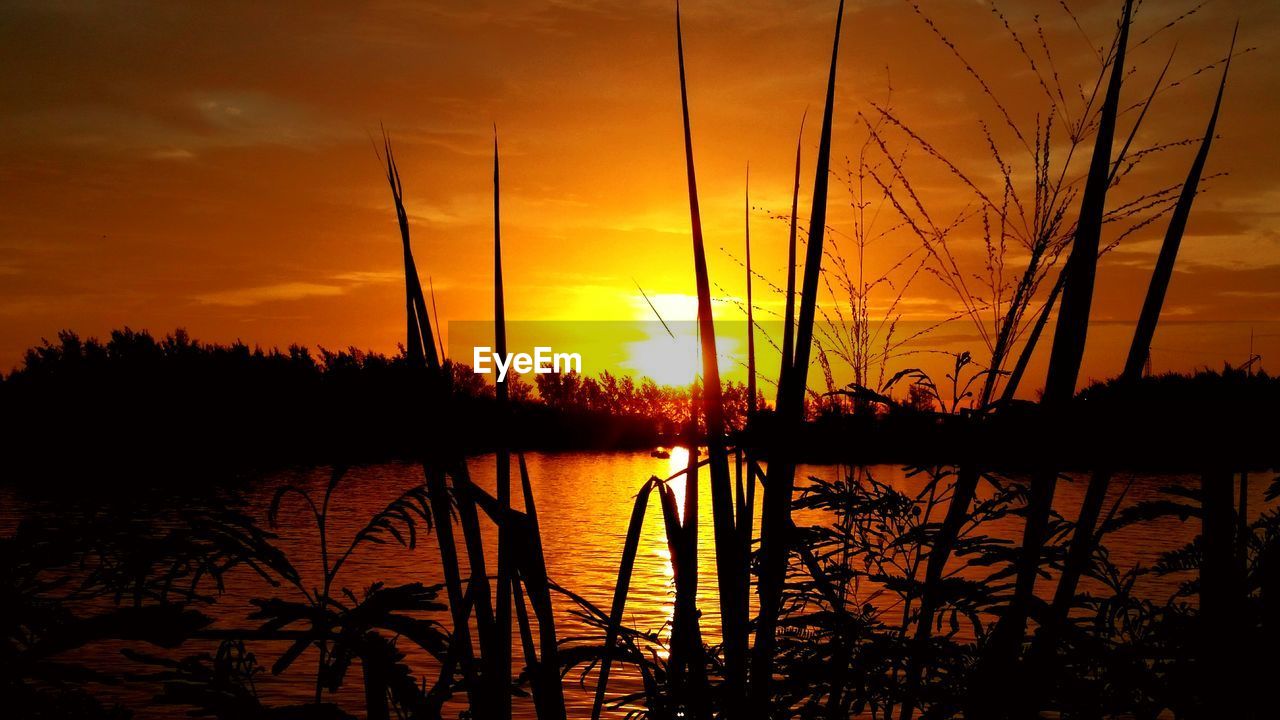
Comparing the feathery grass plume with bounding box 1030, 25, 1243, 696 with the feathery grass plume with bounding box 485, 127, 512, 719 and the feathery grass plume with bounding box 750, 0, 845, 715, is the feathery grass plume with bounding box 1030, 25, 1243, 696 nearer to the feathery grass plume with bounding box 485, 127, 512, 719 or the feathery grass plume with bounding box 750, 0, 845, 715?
the feathery grass plume with bounding box 750, 0, 845, 715

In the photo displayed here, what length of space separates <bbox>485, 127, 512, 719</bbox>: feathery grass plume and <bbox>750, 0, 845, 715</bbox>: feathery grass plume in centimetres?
33

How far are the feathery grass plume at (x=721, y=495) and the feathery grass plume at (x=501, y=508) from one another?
267 mm

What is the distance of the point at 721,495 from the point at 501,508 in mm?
279

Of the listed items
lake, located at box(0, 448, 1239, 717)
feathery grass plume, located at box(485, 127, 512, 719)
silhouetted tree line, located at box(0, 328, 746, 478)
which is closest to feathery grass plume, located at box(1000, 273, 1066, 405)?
feathery grass plume, located at box(485, 127, 512, 719)

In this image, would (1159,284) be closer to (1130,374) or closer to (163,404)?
(1130,374)

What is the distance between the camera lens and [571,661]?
173cm

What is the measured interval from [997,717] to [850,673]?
1521 millimetres

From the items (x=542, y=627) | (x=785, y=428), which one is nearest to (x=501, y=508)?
(x=542, y=627)

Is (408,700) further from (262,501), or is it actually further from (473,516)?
(262,501)

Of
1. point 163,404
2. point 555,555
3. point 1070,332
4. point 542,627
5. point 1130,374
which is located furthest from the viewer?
point 163,404

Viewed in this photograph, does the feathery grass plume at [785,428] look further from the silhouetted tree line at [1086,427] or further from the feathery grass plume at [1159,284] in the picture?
the feathery grass plume at [1159,284]

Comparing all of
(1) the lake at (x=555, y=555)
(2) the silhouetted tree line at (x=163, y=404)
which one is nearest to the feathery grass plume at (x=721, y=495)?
(1) the lake at (x=555, y=555)

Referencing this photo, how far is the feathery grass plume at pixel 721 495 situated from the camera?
114 centimetres

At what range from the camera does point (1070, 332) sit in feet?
2.85
